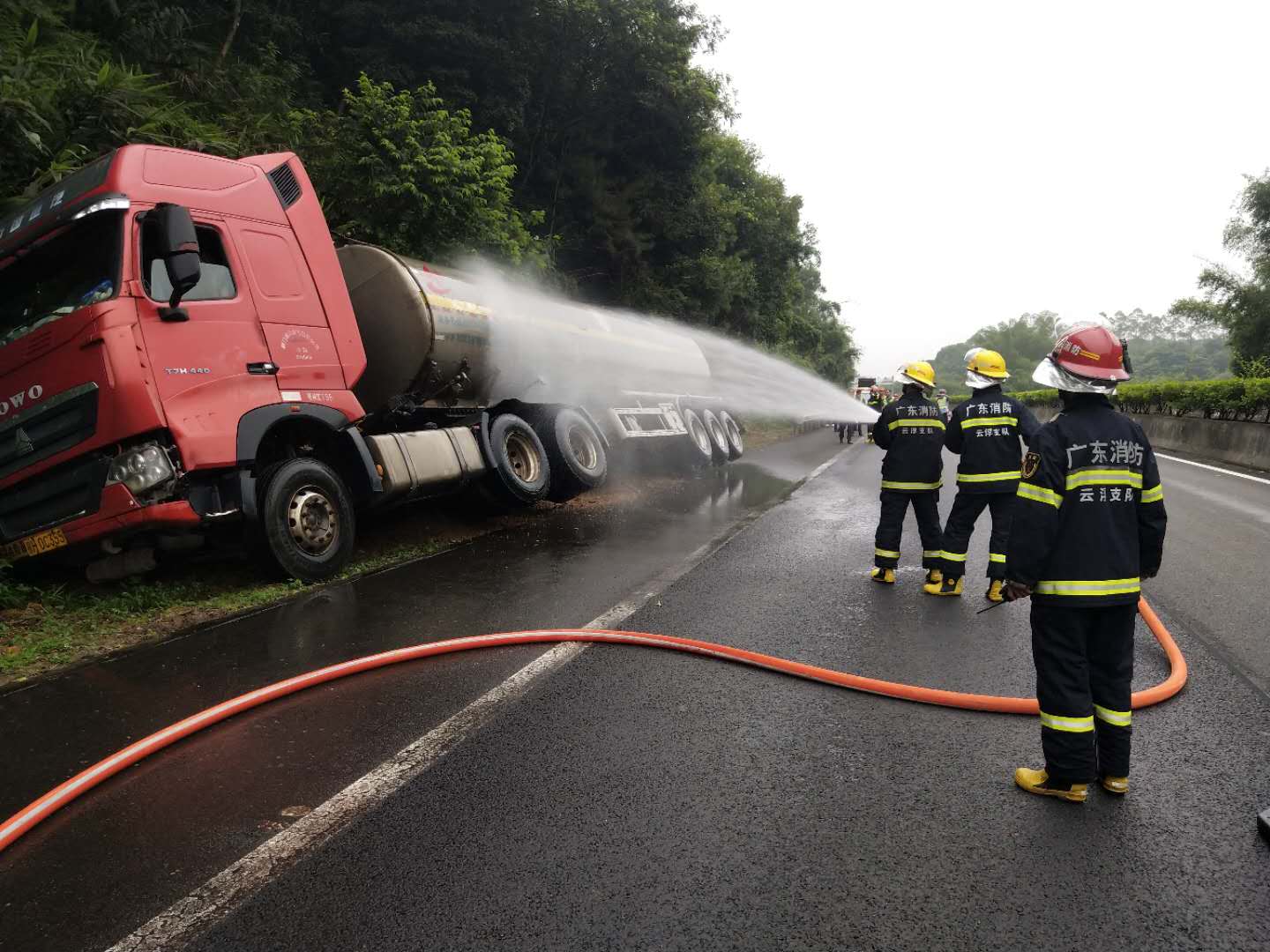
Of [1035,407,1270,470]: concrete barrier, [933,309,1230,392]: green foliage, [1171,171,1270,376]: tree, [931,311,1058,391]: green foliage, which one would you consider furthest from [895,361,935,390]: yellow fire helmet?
[931,311,1058,391]: green foliage

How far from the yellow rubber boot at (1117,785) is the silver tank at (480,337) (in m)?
6.70

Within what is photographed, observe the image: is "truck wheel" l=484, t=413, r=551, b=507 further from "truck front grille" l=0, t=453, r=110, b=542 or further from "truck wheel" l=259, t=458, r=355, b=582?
"truck front grille" l=0, t=453, r=110, b=542

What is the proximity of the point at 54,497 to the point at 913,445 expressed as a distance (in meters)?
5.99

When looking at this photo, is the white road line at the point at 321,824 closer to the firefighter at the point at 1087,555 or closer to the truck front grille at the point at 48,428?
the firefighter at the point at 1087,555

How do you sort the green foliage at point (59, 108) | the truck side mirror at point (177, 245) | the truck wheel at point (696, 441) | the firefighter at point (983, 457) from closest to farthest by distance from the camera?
the truck side mirror at point (177, 245), the firefighter at point (983, 457), the green foliage at point (59, 108), the truck wheel at point (696, 441)

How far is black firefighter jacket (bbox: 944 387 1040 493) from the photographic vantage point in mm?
6102

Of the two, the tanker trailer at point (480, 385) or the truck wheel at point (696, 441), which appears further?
the truck wheel at point (696, 441)

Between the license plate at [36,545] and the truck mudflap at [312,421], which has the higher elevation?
the truck mudflap at [312,421]

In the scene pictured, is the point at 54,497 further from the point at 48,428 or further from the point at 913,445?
the point at 913,445

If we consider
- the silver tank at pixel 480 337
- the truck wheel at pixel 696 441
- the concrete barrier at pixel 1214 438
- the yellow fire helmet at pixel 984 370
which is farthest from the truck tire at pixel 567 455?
the concrete barrier at pixel 1214 438

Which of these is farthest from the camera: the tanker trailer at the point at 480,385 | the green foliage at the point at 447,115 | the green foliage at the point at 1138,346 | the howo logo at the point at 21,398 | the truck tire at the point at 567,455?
the green foliage at the point at 1138,346

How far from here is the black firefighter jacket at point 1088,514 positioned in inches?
120

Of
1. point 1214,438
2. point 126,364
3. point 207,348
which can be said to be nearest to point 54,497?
point 126,364

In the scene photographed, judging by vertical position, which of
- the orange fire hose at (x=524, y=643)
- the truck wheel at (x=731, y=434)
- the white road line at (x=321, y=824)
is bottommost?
the white road line at (x=321, y=824)
